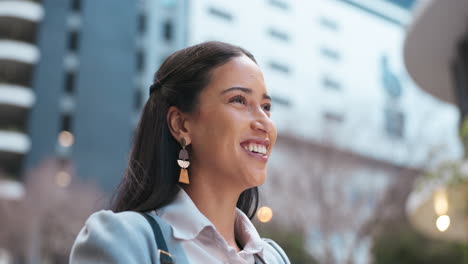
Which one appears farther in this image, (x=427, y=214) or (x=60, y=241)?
(x=60, y=241)

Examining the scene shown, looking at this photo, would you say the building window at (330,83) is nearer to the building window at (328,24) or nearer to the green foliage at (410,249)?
the building window at (328,24)

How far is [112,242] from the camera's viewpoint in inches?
40.1

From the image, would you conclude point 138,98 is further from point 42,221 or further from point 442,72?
point 442,72

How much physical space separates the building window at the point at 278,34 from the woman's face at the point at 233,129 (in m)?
18.7

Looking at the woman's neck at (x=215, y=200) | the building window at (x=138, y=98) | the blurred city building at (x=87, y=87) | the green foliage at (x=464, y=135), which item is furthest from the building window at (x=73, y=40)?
the woman's neck at (x=215, y=200)

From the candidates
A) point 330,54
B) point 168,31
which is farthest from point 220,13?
point 330,54

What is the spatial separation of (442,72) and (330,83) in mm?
12282

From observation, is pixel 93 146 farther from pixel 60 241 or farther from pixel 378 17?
pixel 378 17

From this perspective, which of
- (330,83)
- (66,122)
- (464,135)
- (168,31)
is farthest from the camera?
(330,83)

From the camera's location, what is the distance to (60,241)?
11781mm

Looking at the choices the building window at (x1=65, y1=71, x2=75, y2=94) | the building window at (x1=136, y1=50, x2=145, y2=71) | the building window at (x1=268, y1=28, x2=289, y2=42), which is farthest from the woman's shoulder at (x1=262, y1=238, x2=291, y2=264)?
the building window at (x1=268, y1=28, x2=289, y2=42)

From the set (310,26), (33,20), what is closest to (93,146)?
(33,20)

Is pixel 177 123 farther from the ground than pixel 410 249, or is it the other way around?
pixel 177 123

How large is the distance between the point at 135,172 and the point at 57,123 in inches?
592
